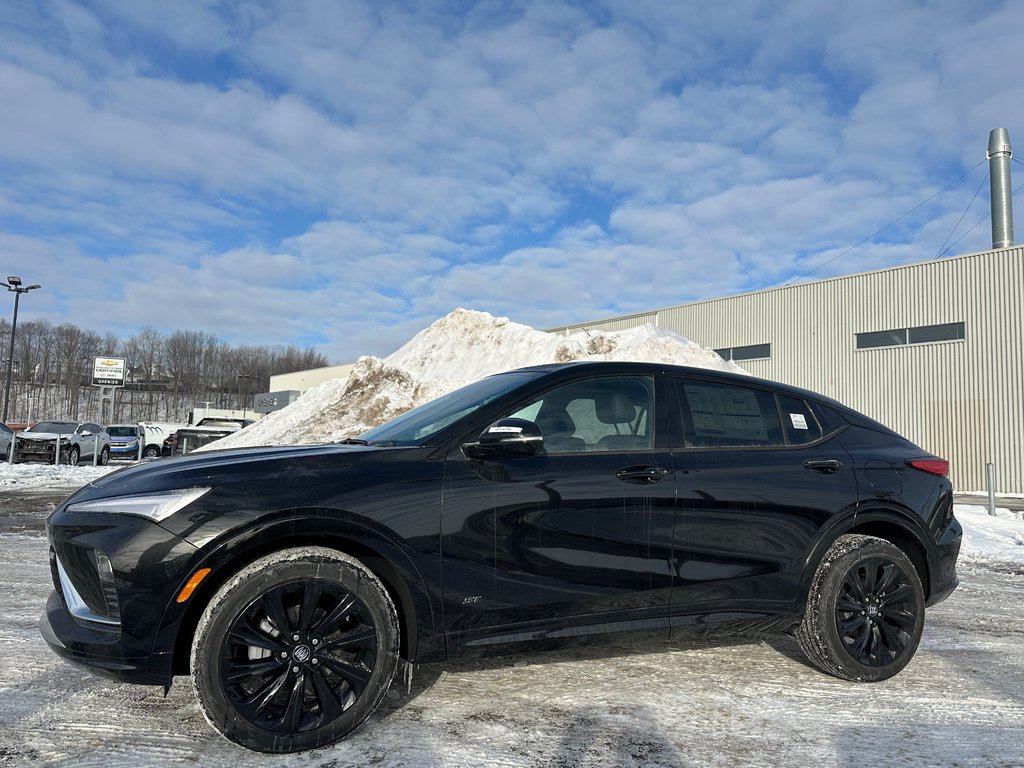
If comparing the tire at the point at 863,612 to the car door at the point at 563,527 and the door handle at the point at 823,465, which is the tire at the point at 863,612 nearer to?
the door handle at the point at 823,465

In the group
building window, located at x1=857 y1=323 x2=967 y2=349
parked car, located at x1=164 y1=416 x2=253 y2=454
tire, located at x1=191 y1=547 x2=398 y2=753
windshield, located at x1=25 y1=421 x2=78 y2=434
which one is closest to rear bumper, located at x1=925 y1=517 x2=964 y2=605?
tire, located at x1=191 y1=547 x2=398 y2=753

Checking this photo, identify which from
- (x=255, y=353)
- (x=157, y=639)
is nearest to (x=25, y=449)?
(x=157, y=639)

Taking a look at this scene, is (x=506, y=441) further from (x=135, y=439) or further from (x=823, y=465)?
(x=135, y=439)

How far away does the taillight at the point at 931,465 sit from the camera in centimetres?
410

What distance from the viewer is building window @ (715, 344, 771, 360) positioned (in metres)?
26.2

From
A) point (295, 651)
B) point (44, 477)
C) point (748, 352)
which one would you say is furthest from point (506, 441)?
point (748, 352)

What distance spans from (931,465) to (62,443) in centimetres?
2453

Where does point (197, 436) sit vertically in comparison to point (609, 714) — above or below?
above

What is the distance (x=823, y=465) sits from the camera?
384 centimetres

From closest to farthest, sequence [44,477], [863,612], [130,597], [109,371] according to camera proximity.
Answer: [130,597] → [863,612] → [44,477] → [109,371]

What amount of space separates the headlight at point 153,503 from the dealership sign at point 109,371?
4752 centimetres

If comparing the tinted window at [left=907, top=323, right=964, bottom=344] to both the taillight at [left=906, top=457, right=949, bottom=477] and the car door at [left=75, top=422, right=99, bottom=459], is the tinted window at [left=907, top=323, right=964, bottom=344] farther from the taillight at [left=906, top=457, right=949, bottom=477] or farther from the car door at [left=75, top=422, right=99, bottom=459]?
the car door at [left=75, top=422, right=99, bottom=459]

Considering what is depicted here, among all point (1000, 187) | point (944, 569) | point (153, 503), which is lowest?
point (944, 569)

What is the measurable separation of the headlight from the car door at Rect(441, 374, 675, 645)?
1.00 meters
